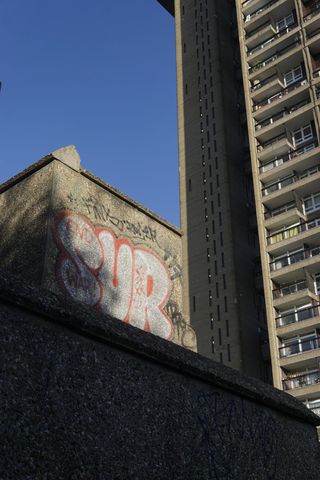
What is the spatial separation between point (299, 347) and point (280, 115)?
21.1m

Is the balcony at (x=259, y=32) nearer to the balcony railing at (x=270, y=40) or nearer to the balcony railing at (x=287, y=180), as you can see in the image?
the balcony railing at (x=270, y=40)

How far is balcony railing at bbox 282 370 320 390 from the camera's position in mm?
39812

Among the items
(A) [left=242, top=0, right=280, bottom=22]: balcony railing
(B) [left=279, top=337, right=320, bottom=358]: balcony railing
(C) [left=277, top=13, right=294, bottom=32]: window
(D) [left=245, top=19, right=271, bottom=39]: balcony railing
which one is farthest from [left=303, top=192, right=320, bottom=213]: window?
(A) [left=242, top=0, right=280, bottom=22]: balcony railing

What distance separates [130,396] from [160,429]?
355mm

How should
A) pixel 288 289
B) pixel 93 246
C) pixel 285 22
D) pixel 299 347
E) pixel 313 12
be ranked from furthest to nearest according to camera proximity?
1. pixel 285 22
2. pixel 313 12
3. pixel 288 289
4. pixel 299 347
5. pixel 93 246

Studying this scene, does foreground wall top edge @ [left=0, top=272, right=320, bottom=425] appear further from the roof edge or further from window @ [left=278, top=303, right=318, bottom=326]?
the roof edge

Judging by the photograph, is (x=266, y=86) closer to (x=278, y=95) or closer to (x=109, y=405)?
(x=278, y=95)

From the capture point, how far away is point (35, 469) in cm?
294

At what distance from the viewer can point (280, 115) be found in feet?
166

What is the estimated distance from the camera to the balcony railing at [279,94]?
49.6 metres

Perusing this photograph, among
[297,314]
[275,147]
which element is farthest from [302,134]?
[297,314]

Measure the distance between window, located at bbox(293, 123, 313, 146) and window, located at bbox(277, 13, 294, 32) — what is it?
10.7 metres

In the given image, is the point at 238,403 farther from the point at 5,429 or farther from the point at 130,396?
the point at 5,429

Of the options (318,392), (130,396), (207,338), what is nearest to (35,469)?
(130,396)
